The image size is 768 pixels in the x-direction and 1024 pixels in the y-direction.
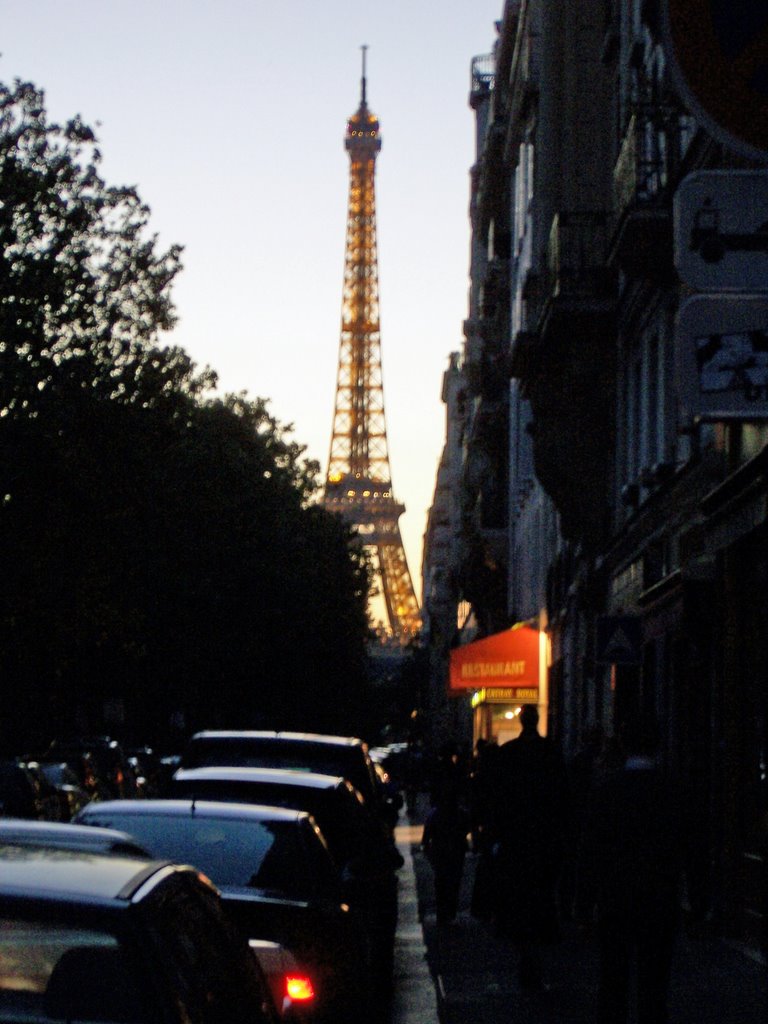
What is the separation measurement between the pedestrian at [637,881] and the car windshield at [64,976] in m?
5.99

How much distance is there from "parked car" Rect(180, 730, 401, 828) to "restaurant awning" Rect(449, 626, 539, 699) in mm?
25593

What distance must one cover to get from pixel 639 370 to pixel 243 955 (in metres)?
21.5

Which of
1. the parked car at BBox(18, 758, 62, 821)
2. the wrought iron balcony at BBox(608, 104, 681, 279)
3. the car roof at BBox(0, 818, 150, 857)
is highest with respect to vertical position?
the wrought iron balcony at BBox(608, 104, 681, 279)

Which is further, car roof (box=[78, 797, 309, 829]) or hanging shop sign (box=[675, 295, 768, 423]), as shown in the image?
car roof (box=[78, 797, 309, 829])

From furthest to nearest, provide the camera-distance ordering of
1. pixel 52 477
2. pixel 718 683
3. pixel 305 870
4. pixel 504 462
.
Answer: pixel 504 462, pixel 52 477, pixel 718 683, pixel 305 870

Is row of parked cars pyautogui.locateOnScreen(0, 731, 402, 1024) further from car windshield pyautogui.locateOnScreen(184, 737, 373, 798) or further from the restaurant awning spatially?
the restaurant awning

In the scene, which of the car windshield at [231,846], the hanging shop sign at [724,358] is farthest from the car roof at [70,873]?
the car windshield at [231,846]

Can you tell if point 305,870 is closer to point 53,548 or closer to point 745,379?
point 745,379

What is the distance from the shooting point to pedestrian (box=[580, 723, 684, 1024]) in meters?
10.4

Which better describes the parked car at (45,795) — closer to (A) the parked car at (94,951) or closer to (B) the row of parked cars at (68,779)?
(B) the row of parked cars at (68,779)

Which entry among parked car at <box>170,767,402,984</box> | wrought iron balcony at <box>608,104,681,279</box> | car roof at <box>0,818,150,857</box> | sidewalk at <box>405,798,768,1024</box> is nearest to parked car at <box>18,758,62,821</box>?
sidewalk at <box>405,798,768,1024</box>

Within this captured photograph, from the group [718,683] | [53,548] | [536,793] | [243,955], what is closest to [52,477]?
[53,548]

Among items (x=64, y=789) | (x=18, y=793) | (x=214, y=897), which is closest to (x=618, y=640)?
(x=18, y=793)

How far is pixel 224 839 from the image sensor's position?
9641 millimetres
